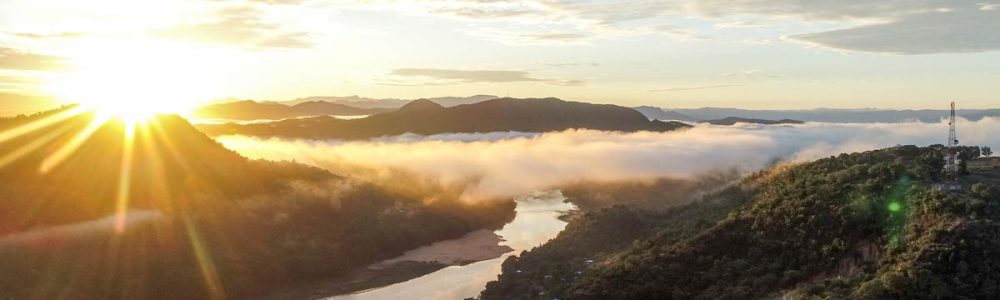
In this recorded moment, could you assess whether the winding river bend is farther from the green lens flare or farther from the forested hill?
the green lens flare

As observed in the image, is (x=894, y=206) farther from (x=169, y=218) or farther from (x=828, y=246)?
(x=169, y=218)

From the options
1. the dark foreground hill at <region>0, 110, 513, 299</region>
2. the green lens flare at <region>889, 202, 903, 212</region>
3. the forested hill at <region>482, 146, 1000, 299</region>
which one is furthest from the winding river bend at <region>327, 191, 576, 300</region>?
the green lens flare at <region>889, 202, 903, 212</region>

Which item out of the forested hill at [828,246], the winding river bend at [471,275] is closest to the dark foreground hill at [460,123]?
the winding river bend at [471,275]

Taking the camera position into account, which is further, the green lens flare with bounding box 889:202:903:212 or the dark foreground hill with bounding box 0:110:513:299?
the dark foreground hill with bounding box 0:110:513:299

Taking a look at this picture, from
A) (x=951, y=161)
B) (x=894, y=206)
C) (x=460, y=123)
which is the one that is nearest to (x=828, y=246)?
(x=894, y=206)

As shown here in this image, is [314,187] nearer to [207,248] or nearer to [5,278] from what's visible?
[207,248]

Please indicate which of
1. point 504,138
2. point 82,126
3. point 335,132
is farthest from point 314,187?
point 335,132

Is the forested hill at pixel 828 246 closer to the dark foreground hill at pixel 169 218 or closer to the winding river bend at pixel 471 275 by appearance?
the winding river bend at pixel 471 275
